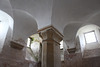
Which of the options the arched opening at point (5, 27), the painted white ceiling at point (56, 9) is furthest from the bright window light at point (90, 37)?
the arched opening at point (5, 27)

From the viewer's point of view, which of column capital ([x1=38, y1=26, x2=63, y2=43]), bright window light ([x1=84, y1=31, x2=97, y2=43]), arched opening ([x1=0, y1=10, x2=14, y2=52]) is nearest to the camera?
column capital ([x1=38, y1=26, x2=63, y2=43])

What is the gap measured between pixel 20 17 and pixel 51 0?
1435 mm

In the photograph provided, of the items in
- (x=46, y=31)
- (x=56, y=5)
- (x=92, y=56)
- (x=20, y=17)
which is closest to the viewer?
(x=46, y=31)

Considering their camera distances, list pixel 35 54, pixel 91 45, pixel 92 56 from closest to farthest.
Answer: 1. pixel 92 56
2. pixel 91 45
3. pixel 35 54

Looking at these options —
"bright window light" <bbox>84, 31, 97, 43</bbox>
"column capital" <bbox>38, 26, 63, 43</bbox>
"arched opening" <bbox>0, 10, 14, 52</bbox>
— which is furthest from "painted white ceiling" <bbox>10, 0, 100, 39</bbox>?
"bright window light" <bbox>84, 31, 97, 43</bbox>

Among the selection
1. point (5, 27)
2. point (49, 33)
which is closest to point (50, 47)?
point (49, 33)

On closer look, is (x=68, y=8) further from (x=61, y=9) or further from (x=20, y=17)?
(x=20, y=17)

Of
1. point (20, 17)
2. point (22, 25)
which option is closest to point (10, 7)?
point (20, 17)

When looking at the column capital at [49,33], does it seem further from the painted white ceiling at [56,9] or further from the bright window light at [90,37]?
the bright window light at [90,37]

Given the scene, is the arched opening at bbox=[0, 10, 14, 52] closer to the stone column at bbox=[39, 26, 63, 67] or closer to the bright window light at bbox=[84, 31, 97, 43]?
the stone column at bbox=[39, 26, 63, 67]

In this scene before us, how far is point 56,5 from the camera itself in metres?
3.22

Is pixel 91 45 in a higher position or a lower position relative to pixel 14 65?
higher

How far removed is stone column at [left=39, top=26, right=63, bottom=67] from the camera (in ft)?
8.89

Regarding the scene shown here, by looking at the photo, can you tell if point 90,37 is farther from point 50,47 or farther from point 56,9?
point 50,47
